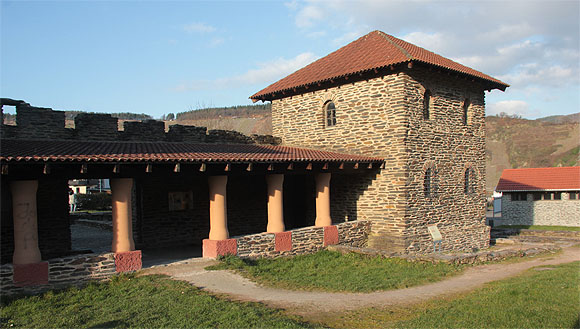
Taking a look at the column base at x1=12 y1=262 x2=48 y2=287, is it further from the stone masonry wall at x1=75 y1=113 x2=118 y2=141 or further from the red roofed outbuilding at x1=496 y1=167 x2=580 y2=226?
the red roofed outbuilding at x1=496 y1=167 x2=580 y2=226

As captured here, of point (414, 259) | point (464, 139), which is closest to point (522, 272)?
point (414, 259)

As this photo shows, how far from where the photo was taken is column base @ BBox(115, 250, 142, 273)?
9.80 meters

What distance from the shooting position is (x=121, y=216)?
399 inches

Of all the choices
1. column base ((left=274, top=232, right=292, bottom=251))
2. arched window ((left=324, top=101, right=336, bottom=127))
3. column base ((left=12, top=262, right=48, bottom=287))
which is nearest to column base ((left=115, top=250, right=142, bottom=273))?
column base ((left=12, top=262, right=48, bottom=287))

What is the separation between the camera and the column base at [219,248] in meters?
11.3

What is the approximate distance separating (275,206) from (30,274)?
20.8 ft

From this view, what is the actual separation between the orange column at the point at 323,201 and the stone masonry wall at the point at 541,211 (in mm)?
19787

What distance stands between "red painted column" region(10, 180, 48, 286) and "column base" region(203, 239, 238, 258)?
3.75 m

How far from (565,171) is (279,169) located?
23538mm

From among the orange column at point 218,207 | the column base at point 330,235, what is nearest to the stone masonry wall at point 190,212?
the orange column at point 218,207

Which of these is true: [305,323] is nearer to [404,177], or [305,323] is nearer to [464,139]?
[404,177]

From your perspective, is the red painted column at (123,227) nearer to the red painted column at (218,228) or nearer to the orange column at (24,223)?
the orange column at (24,223)

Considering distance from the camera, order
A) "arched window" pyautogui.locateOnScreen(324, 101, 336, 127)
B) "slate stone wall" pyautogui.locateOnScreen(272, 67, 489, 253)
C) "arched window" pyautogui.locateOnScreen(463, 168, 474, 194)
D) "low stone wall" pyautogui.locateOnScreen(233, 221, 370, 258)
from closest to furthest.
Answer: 1. "low stone wall" pyautogui.locateOnScreen(233, 221, 370, 258)
2. "slate stone wall" pyautogui.locateOnScreen(272, 67, 489, 253)
3. "arched window" pyautogui.locateOnScreen(324, 101, 336, 127)
4. "arched window" pyautogui.locateOnScreen(463, 168, 474, 194)

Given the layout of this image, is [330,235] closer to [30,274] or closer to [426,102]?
[426,102]
